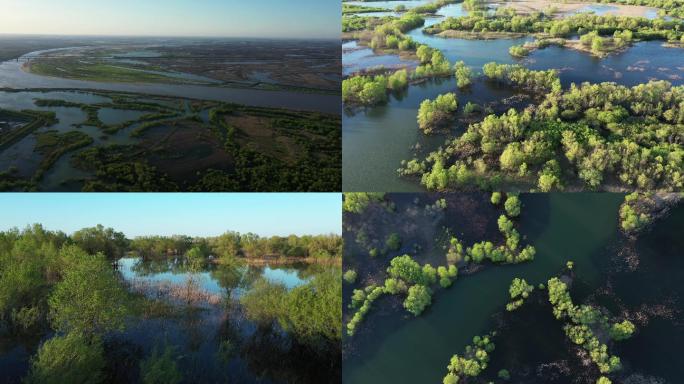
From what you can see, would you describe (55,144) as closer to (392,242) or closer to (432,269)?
(392,242)

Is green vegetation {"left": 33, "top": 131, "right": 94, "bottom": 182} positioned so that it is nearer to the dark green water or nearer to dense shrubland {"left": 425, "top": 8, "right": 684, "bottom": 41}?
the dark green water

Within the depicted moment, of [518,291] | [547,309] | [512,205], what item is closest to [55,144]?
[512,205]

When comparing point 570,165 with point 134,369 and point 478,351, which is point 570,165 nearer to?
point 478,351

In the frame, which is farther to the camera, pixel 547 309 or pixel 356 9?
pixel 356 9

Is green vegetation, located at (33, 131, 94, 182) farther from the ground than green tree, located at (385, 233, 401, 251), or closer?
farther from the ground

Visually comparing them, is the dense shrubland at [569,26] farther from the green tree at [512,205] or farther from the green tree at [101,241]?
the green tree at [101,241]

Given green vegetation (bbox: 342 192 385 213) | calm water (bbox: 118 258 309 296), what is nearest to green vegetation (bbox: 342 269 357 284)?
green vegetation (bbox: 342 192 385 213)

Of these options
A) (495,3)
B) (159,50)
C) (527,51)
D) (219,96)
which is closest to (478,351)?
(527,51)
